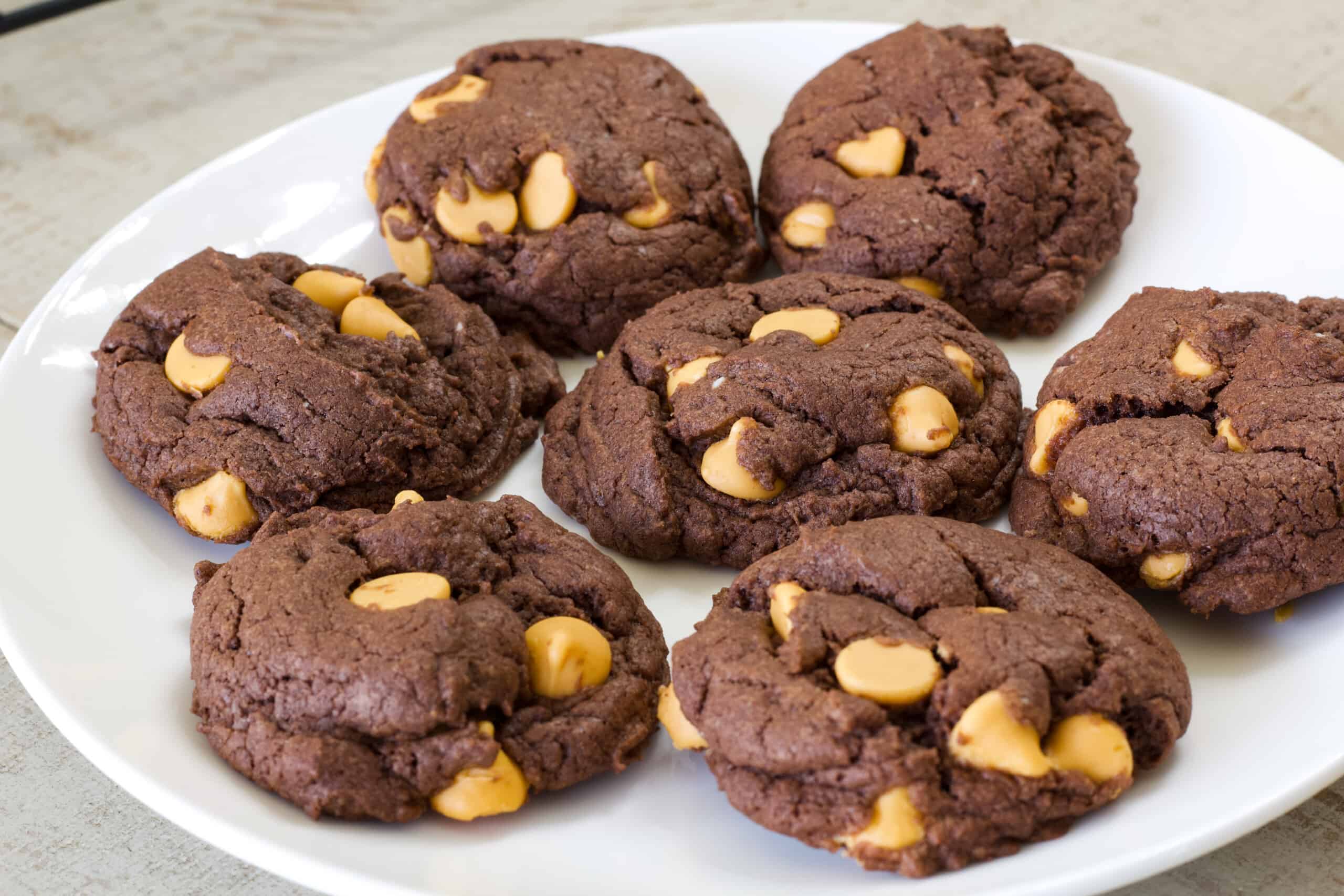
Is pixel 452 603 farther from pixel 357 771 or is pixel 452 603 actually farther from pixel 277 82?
pixel 277 82

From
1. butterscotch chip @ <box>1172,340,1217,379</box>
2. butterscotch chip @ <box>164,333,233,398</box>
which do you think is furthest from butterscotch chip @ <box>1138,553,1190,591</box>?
butterscotch chip @ <box>164,333,233,398</box>

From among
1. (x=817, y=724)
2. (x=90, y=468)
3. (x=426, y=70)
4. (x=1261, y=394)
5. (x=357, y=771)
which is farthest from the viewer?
(x=426, y=70)

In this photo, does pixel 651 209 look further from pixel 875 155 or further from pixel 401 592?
pixel 401 592

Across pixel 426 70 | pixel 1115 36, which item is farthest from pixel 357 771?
pixel 1115 36

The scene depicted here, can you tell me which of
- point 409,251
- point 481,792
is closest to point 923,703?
point 481,792

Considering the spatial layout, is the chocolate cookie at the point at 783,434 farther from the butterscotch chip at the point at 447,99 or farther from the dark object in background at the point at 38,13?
the dark object in background at the point at 38,13

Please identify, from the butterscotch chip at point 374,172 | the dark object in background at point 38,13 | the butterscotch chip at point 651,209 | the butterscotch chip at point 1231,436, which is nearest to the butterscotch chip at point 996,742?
the butterscotch chip at point 1231,436

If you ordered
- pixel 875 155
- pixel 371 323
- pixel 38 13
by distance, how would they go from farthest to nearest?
pixel 38 13 → pixel 875 155 → pixel 371 323
